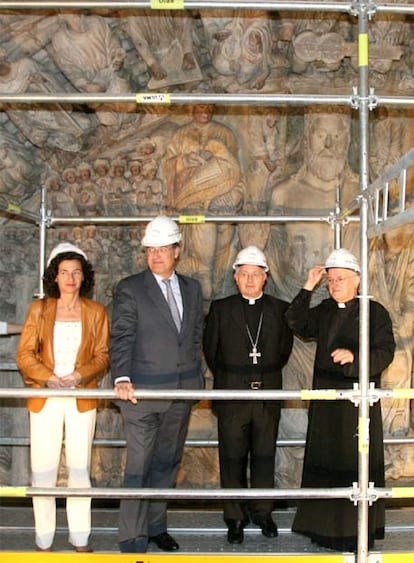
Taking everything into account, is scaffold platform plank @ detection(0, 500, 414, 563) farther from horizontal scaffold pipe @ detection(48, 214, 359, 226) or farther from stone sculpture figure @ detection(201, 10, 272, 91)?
stone sculpture figure @ detection(201, 10, 272, 91)

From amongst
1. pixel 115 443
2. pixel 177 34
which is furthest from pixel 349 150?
pixel 115 443

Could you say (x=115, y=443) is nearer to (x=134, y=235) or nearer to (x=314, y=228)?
(x=134, y=235)

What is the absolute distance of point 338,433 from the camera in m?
4.18

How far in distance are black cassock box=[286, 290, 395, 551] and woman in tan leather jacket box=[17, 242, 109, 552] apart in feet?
3.84

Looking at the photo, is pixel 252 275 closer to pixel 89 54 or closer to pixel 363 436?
pixel 363 436

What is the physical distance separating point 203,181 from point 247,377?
1962 millimetres

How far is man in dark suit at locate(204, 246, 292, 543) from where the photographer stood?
4410 millimetres

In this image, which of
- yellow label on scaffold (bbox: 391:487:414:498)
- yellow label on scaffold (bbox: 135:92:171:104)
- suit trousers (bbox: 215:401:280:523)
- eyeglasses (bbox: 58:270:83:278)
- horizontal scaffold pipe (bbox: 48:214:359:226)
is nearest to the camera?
yellow label on scaffold (bbox: 391:487:414:498)

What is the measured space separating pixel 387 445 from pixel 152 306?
2.71 metres

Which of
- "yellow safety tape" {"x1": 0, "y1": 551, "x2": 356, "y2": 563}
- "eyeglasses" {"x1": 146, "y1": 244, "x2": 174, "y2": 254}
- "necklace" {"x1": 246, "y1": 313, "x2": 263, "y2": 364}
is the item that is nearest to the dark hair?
"eyeglasses" {"x1": 146, "y1": 244, "x2": 174, "y2": 254}

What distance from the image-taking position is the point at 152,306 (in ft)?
13.3

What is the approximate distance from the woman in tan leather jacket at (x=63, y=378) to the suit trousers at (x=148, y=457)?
0.22 metres

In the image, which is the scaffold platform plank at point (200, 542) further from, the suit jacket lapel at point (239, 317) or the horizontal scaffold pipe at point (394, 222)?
the horizontal scaffold pipe at point (394, 222)

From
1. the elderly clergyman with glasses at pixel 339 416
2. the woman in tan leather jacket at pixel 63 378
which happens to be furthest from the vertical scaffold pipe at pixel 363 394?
the woman in tan leather jacket at pixel 63 378
